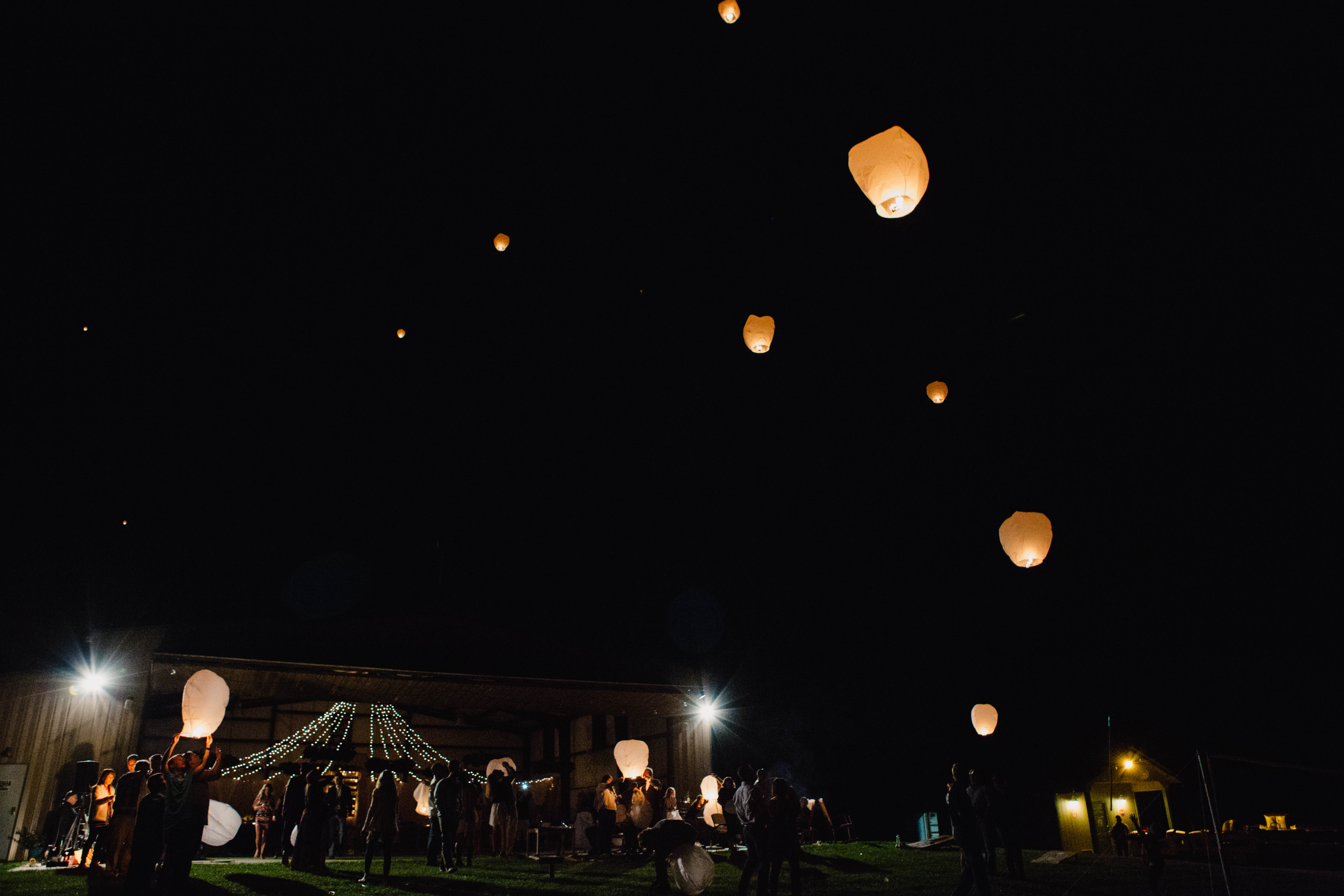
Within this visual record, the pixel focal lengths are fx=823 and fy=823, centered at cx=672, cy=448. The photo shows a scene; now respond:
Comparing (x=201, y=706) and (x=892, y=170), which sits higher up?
(x=892, y=170)

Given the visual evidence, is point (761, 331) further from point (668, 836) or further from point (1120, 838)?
point (1120, 838)

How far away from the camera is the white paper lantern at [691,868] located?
23.0 feet

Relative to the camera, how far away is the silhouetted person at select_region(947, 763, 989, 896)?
20.6 ft

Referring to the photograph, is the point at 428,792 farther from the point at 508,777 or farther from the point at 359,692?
the point at 359,692

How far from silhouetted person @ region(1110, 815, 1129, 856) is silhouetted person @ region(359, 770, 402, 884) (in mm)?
11818

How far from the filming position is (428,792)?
1368 centimetres

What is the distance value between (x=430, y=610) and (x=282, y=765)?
7637 mm

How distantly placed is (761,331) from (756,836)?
4989 millimetres

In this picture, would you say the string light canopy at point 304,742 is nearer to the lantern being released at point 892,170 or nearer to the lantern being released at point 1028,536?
the lantern being released at point 1028,536

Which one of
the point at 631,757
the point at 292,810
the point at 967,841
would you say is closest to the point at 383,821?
the point at 292,810

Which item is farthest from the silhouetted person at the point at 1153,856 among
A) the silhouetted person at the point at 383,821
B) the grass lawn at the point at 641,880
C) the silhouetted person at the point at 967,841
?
the silhouetted person at the point at 383,821

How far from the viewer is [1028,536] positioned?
28.9 feet

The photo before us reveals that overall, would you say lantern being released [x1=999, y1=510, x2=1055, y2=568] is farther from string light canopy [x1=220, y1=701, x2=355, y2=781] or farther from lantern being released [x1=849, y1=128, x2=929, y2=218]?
string light canopy [x1=220, y1=701, x2=355, y2=781]

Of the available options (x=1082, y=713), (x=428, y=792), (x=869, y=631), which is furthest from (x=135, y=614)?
(x=1082, y=713)
